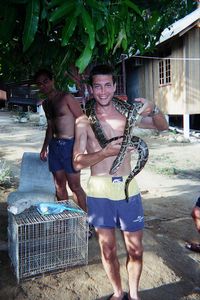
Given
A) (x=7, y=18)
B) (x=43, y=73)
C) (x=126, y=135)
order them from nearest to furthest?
(x=7, y=18)
(x=126, y=135)
(x=43, y=73)

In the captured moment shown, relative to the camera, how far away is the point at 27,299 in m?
3.25

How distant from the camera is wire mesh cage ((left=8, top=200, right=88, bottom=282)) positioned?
139 inches

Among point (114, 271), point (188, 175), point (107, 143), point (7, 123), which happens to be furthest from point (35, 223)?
point (7, 123)

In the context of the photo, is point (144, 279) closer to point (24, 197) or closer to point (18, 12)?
point (24, 197)

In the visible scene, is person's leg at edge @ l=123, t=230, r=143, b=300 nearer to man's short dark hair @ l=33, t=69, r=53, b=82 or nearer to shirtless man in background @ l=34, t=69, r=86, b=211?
shirtless man in background @ l=34, t=69, r=86, b=211

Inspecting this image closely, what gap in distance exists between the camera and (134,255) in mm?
2969

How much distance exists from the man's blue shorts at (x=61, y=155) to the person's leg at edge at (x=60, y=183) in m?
0.06

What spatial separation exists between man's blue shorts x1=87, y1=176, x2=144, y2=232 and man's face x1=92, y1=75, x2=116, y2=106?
66 centimetres

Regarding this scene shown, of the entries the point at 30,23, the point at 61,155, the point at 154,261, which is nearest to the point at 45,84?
the point at 61,155

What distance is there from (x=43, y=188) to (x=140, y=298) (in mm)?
1992

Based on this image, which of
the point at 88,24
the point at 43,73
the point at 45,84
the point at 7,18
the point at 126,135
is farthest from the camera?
the point at 45,84

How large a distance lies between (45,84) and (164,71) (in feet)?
40.9

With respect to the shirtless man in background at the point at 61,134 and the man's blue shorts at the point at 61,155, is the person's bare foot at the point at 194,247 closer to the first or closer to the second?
the shirtless man in background at the point at 61,134

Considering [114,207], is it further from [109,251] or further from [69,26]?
[69,26]
